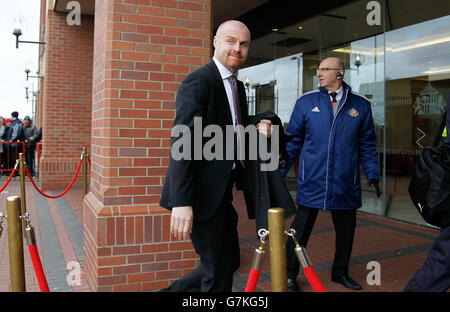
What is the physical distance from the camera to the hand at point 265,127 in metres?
2.59

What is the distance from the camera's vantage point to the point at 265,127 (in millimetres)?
2592

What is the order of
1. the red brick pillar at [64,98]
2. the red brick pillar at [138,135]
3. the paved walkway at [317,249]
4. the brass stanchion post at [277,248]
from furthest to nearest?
1. the red brick pillar at [64,98]
2. the paved walkway at [317,249]
3. the red brick pillar at [138,135]
4. the brass stanchion post at [277,248]

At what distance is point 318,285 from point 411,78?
6.15 metres

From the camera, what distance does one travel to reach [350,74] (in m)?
8.73

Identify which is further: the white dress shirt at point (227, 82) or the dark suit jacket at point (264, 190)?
the white dress shirt at point (227, 82)

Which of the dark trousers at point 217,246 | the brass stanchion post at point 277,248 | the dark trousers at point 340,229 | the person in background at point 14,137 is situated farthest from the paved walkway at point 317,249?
the person in background at point 14,137

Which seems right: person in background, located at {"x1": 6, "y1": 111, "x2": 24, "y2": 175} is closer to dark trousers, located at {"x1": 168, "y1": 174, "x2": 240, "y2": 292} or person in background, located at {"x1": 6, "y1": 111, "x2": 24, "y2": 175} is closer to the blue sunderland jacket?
the blue sunderland jacket

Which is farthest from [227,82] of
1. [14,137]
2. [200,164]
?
[14,137]

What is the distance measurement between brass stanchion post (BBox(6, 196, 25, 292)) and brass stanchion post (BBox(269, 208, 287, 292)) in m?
1.47

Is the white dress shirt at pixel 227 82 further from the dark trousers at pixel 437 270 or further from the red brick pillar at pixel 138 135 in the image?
the dark trousers at pixel 437 270

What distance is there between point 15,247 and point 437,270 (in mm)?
2490

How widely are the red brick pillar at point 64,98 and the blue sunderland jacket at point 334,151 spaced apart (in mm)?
8554

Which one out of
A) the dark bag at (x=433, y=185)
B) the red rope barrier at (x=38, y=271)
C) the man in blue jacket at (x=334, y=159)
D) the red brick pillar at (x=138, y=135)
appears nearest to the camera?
the red rope barrier at (x=38, y=271)
